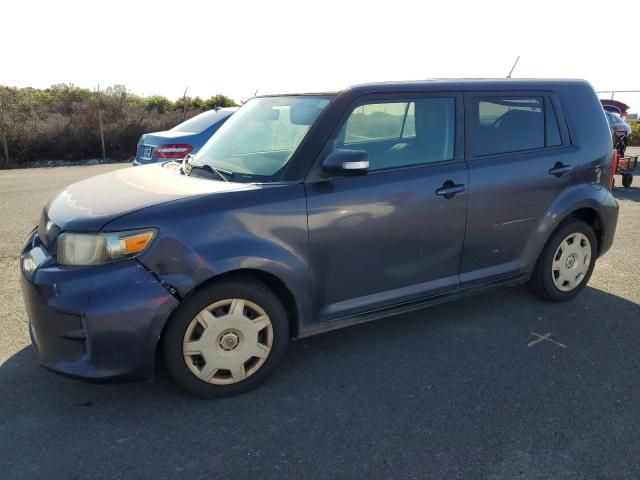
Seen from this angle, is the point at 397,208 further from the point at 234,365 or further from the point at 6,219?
the point at 6,219

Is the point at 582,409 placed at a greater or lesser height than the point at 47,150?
lesser

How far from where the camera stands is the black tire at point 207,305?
116 inches

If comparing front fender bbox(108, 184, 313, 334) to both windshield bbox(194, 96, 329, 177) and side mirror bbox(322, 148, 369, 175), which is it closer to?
side mirror bbox(322, 148, 369, 175)

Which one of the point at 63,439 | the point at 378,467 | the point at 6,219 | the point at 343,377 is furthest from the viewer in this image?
the point at 6,219

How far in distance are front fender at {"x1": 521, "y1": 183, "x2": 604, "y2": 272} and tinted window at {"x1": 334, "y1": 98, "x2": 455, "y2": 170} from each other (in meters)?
1.03

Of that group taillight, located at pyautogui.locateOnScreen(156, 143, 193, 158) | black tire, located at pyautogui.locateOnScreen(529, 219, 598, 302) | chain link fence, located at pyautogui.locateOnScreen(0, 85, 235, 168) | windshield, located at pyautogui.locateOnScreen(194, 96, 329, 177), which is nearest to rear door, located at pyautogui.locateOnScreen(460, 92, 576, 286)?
black tire, located at pyautogui.locateOnScreen(529, 219, 598, 302)

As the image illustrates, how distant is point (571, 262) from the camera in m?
4.55

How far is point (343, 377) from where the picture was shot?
3406mm

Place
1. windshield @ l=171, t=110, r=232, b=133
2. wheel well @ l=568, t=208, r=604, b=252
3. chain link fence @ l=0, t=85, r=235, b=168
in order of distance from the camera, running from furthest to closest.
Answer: chain link fence @ l=0, t=85, r=235, b=168
windshield @ l=171, t=110, r=232, b=133
wheel well @ l=568, t=208, r=604, b=252

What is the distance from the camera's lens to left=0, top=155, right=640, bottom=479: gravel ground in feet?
8.50

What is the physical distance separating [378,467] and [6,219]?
6998mm

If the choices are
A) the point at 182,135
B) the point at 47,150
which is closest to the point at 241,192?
the point at 182,135

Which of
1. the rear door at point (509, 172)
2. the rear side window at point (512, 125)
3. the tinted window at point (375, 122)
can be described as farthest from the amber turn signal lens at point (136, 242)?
the rear side window at point (512, 125)

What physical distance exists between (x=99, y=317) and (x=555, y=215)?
3372mm
